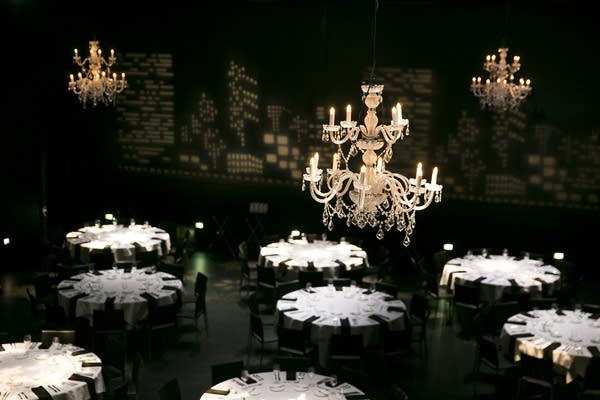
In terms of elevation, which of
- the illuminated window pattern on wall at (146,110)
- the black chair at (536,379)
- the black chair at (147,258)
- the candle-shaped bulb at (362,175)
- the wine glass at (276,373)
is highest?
the illuminated window pattern on wall at (146,110)

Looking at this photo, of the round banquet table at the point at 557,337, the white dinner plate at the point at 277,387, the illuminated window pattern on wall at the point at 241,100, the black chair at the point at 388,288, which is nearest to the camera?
the white dinner plate at the point at 277,387

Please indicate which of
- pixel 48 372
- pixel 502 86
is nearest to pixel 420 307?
pixel 502 86

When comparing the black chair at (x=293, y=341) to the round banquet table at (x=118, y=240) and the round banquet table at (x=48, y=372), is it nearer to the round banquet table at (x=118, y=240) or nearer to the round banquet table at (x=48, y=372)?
the round banquet table at (x=48, y=372)

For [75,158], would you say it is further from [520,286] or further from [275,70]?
[520,286]

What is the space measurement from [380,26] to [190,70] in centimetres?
393

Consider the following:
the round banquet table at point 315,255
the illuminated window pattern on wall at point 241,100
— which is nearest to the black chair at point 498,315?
the round banquet table at point 315,255

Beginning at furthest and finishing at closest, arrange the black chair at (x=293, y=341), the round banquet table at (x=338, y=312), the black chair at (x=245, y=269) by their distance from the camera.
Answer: the black chair at (x=245, y=269) → the round banquet table at (x=338, y=312) → the black chair at (x=293, y=341)

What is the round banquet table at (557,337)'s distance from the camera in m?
8.36

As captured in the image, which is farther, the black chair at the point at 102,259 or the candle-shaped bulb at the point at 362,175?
the black chair at the point at 102,259

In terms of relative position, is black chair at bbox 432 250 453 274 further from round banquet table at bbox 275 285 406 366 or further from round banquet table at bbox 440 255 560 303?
round banquet table at bbox 275 285 406 366

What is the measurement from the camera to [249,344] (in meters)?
10.5

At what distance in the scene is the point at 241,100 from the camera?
15203 mm

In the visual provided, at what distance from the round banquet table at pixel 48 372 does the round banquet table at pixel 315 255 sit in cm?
455

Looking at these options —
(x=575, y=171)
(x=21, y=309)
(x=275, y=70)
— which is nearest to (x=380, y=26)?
(x=275, y=70)
